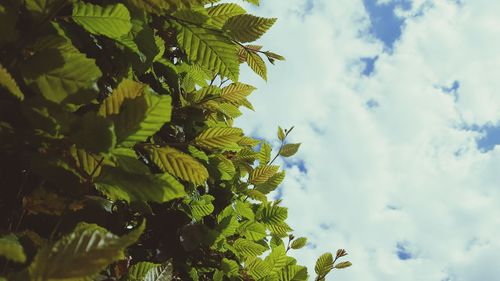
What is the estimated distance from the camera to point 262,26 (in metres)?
1.87

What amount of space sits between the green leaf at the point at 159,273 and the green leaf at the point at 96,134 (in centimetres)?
76

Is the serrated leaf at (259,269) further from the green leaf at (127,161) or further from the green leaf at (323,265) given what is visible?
the green leaf at (127,161)

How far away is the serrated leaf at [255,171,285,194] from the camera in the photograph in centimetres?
298

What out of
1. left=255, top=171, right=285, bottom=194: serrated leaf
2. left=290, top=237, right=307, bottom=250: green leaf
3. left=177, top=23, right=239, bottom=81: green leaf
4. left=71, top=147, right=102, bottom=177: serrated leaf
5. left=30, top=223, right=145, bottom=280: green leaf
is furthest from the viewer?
left=290, top=237, right=307, bottom=250: green leaf

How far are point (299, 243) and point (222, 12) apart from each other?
2.14 m

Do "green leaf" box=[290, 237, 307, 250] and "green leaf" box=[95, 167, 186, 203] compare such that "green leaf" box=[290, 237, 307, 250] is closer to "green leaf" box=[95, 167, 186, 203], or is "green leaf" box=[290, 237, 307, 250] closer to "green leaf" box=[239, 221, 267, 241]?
"green leaf" box=[239, 221, 267, 241]

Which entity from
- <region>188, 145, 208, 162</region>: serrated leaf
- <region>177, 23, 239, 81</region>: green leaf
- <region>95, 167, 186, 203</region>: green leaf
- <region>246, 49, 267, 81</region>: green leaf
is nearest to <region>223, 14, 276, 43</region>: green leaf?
<region>246, 49, 267, 81</region>: green leaf

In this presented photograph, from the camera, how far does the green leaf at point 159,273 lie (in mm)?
1602

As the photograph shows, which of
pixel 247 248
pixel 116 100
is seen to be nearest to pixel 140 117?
pixel 116 100

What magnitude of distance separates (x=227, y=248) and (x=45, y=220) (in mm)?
1313

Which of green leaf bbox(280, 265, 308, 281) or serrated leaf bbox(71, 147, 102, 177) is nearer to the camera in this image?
serrated leaf bbox(71, 147, 102, 177)

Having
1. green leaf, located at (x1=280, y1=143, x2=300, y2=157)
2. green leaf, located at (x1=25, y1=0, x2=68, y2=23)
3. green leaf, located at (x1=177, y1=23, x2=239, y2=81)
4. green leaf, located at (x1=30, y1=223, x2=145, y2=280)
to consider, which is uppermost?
green leaf, located at (x1=280, y1=143, x2=300, y2=157)

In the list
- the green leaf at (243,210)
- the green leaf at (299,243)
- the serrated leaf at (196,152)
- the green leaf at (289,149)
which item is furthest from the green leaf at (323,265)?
the serrated leaf at (196,152)

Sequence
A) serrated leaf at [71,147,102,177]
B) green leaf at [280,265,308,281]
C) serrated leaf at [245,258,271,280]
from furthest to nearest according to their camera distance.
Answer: serrated leaf at [245,258,271,280] < green leaf at [280,265,308,281] < serrated leaf at [71,147,102,177]
